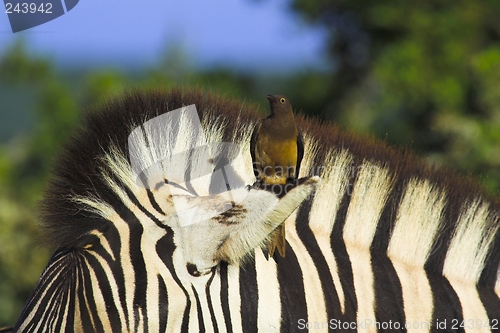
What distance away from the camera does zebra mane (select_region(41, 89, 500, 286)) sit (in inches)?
95.2

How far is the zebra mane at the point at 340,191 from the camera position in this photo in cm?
242

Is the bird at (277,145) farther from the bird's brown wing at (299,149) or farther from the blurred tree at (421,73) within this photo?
the blurred tree at (421,73)

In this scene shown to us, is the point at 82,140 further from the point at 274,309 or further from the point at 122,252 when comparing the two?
the point at 274,309

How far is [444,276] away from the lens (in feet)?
8.25

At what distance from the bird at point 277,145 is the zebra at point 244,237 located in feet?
0.39

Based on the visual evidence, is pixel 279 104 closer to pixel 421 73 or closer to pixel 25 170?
pixel 421 73

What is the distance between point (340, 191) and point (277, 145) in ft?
1.51

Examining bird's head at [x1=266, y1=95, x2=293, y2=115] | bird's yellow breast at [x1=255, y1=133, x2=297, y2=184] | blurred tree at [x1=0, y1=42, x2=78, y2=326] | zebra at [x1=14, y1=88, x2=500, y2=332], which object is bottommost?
blurred tree at [x1=0, y1=42, x2=78, y2=326]

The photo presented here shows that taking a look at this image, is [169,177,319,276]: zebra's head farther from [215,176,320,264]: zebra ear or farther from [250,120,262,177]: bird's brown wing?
[250,120,262,177]: bird's brown wing

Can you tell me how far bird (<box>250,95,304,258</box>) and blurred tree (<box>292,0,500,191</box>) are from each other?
4423mm

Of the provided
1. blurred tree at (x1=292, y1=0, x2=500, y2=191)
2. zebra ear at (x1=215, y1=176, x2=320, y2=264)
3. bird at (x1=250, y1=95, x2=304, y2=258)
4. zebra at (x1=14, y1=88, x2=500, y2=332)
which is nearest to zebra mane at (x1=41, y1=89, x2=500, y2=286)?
zebra at (x1=14, y1=88, x2=500, y2=332)

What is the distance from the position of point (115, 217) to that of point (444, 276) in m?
1.34

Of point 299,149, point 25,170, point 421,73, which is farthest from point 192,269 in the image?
point 25,170

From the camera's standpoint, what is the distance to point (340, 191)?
100 inches
